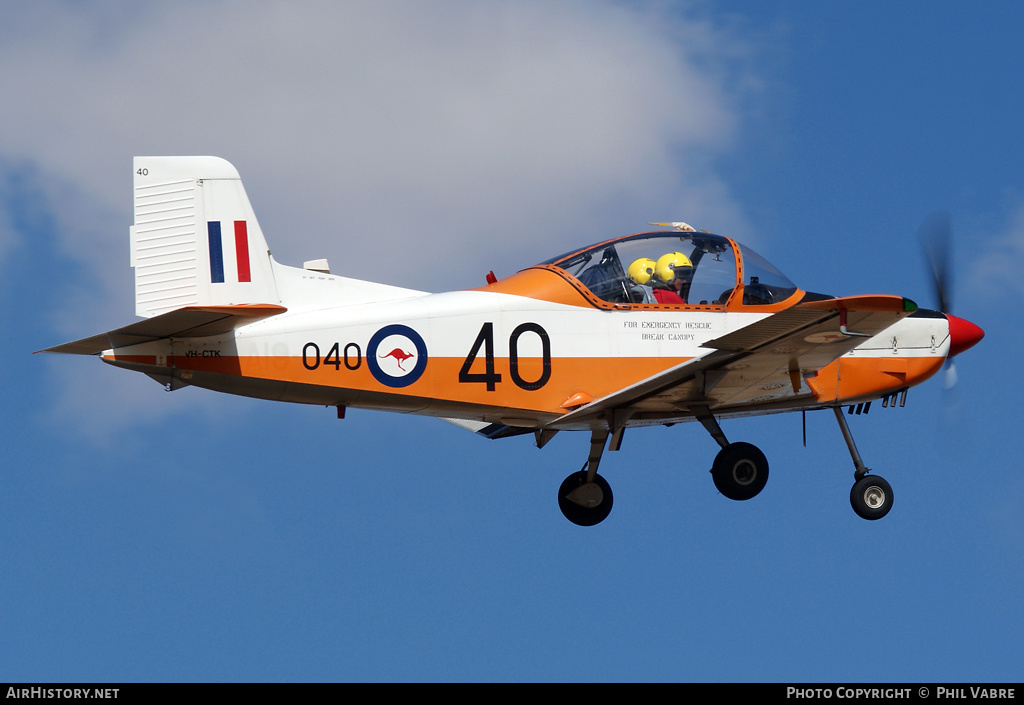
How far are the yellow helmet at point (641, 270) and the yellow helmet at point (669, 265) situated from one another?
0.25ft

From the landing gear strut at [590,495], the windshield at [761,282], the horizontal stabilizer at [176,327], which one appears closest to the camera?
the horizontal stabilizer at [176,327]

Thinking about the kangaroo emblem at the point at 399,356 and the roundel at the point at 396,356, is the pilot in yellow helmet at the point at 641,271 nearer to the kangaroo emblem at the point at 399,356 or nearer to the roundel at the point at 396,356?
the roundel at the point at 396,356

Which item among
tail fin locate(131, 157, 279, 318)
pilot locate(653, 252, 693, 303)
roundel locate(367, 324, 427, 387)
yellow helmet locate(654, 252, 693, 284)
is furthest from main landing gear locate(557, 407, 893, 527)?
tail fin locate(131, 157, 279, 318)

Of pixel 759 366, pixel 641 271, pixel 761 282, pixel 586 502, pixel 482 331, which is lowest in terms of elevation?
pixel 586 502

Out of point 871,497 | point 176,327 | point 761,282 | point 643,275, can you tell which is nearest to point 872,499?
point 871,497

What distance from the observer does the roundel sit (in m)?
14.9

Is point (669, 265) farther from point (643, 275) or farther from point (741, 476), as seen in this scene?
point (741, 476)

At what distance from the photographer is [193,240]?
1502 cm

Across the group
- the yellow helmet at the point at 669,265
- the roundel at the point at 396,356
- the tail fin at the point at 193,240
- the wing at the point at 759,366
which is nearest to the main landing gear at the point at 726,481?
the wing at the point at 759,366

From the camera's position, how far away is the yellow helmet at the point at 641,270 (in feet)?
51.4

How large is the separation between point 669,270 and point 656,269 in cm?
15
